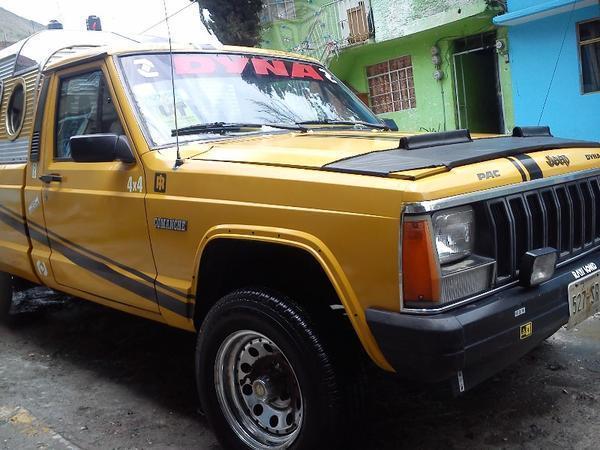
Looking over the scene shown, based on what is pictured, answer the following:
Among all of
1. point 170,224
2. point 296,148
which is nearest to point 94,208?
point 170,224

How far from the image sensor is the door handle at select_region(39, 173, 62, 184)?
149 inches

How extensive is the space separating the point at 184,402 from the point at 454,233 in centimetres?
202

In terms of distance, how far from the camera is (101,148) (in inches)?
122

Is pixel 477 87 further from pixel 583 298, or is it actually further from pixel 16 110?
pixel 583 298

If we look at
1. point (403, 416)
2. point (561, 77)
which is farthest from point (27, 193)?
point (561, 77)

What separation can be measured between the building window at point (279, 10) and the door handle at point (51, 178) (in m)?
13.5

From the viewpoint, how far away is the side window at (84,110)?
3475 millimetres

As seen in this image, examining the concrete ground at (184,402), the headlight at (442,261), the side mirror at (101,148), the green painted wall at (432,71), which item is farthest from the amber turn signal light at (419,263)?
the green painted wall at (432,71)

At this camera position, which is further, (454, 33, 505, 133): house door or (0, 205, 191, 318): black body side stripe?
(454, 33, 505, 133): house door

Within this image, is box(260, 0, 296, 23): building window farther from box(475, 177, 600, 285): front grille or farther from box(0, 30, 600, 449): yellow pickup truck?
box(475, 177, 600, 285): front grille

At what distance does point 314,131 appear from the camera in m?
3.51

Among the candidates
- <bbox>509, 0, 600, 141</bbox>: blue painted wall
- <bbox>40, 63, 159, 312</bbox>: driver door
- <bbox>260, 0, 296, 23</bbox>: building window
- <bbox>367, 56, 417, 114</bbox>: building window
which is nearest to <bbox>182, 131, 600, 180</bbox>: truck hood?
<bbox>40, 63, 159, 312</bbox>: driver door

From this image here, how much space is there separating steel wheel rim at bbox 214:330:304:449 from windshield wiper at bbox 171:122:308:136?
1.16 meters

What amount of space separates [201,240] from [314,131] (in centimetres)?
108
